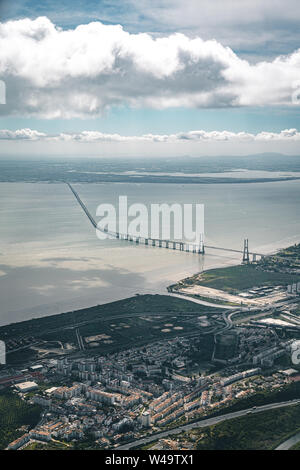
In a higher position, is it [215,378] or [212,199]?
[212,199]

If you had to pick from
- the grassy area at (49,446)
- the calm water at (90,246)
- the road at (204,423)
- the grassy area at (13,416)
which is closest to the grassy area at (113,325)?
the calm water at (90,246)

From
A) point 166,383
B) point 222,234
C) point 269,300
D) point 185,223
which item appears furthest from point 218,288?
point 185,223

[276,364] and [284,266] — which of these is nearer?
[276,364]

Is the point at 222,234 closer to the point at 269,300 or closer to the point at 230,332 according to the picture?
the point at 269,300

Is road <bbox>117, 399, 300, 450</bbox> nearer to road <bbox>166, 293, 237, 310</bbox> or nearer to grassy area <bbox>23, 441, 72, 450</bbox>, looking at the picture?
grassy area <bbox>23, 441, 72, 450</bbox>

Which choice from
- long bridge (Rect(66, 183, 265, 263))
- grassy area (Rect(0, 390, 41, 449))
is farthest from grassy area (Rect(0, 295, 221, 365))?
long bridge (Rect(66, 183, 265, 263))

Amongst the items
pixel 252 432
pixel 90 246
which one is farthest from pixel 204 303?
pixel 90 246

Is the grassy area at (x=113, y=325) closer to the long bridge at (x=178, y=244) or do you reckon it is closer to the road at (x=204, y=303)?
the road at (x=204, y=303)
